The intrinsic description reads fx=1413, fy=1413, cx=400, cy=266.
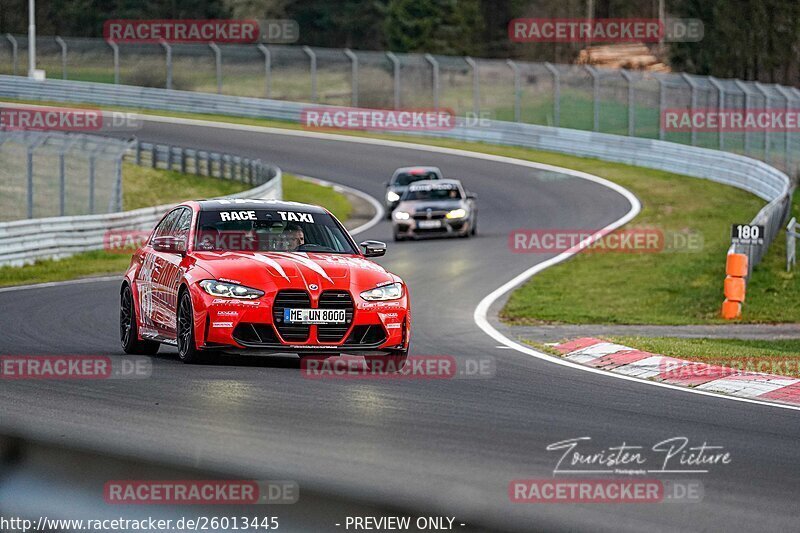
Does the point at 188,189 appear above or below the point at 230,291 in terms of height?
below

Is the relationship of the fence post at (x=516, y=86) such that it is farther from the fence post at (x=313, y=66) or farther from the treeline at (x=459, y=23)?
the treeline at (x=459, y=23)

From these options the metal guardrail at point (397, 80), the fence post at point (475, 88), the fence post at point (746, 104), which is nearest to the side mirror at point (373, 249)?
the fence post at point (746, 104)

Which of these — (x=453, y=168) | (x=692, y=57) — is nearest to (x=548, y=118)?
(x=453, y=168)

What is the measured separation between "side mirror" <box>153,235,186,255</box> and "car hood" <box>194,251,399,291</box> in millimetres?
252

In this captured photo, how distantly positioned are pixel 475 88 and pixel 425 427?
47160 millimetres

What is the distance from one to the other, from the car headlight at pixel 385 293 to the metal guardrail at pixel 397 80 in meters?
35.1

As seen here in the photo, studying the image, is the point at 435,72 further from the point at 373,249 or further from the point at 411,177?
the point at 373,249

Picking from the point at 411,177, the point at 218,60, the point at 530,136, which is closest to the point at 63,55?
the point at 218,60

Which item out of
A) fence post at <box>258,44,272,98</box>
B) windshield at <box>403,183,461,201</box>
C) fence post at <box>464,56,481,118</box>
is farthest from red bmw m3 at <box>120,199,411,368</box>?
fence post at <box>258,44,272,98</box>

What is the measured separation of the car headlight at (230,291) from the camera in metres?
11.3

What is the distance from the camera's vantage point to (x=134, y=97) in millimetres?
61062

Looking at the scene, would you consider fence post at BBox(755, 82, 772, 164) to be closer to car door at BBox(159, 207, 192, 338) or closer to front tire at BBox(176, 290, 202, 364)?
car door at BBox(159, 207, 192, 338)

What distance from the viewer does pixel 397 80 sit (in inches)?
2180

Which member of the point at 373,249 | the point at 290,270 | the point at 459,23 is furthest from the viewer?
the point at 459,23
